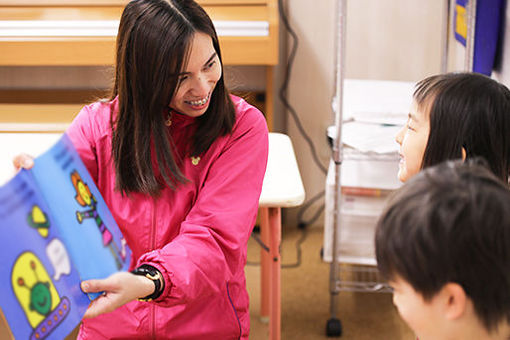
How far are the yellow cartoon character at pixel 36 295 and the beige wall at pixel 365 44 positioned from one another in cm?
178

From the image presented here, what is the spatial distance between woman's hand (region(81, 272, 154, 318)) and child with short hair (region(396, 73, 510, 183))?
528mm

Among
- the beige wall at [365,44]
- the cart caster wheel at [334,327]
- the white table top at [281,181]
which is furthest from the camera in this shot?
the beige wall at [365,44]

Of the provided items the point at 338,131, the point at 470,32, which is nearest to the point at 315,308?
the point at 338,131

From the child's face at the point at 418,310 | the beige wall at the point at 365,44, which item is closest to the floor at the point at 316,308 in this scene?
the beige wall at the point at 365,44

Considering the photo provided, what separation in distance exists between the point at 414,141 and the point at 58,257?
2.03 ft

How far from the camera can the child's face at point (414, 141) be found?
3.72 ft

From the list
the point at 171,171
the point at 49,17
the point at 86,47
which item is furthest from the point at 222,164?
the point at 49,17

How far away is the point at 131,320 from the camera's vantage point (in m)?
1.25

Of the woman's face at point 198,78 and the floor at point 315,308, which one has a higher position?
the woman's face at point 198,78

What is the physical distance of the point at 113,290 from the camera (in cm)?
101

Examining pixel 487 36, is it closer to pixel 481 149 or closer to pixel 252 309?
pixel 481 149

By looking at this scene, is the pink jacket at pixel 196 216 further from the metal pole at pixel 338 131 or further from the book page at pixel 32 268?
the metal pole at pixel 338 131

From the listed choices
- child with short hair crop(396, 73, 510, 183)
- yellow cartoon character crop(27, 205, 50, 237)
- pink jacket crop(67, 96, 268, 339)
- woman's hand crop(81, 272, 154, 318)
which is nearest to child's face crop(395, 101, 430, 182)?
child with short hair crop(396, 73, 510, 183)

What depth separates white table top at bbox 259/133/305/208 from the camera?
60.1 inches
